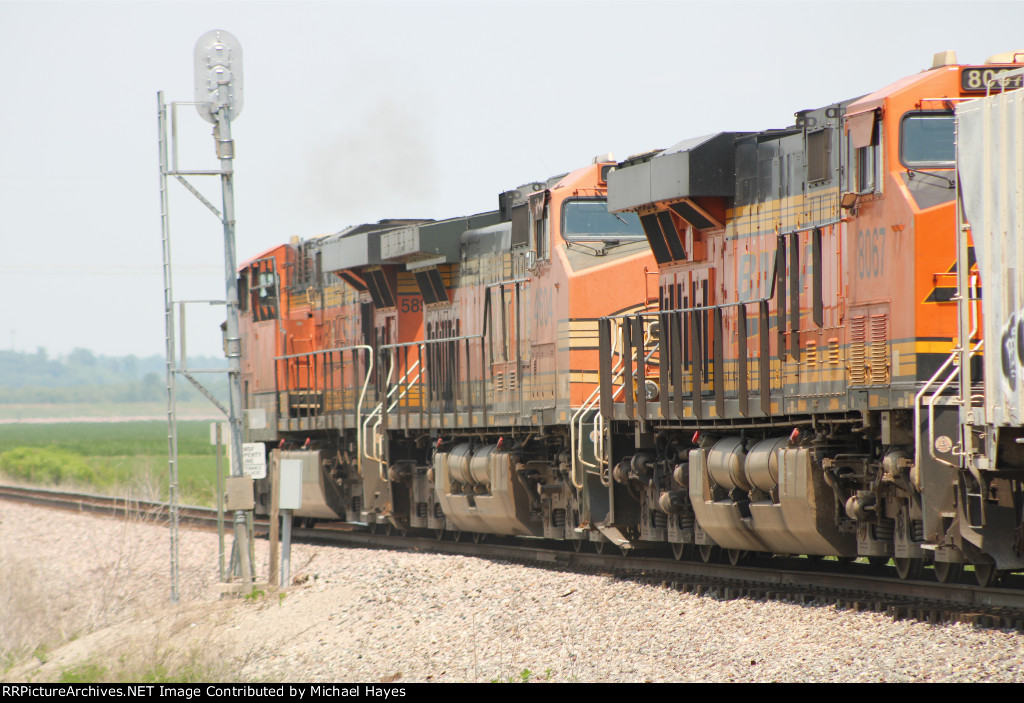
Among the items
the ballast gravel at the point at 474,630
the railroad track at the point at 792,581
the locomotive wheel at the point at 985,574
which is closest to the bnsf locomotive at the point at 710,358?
the locomotive wheel at the point at 985,574

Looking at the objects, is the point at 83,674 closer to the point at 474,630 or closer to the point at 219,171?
the point at 474,630

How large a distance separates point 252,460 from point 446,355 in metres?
4.11

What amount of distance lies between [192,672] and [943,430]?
20.7 feet

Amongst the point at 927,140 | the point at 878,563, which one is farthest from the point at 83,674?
the point at 927,140

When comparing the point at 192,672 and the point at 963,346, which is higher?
the point at 963,346

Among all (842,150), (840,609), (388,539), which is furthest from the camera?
(388,539)

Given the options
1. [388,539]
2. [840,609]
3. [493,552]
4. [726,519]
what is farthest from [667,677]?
[388,539]

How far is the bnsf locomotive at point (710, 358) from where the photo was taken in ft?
34.8

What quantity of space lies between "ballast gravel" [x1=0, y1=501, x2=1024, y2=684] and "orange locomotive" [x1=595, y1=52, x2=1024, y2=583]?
3.22ft

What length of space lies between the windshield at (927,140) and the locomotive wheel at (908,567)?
3.28 metres

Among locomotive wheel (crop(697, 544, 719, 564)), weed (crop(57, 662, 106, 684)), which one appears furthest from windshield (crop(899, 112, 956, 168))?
weed (crop(57, 662, 106, 684))

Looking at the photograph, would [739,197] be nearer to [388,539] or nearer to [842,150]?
[842,150]

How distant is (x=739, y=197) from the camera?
44.9 ft

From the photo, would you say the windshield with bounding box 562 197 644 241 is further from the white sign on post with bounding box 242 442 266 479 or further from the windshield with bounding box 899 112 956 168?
the windshield with bounding box 899 112 956 168
